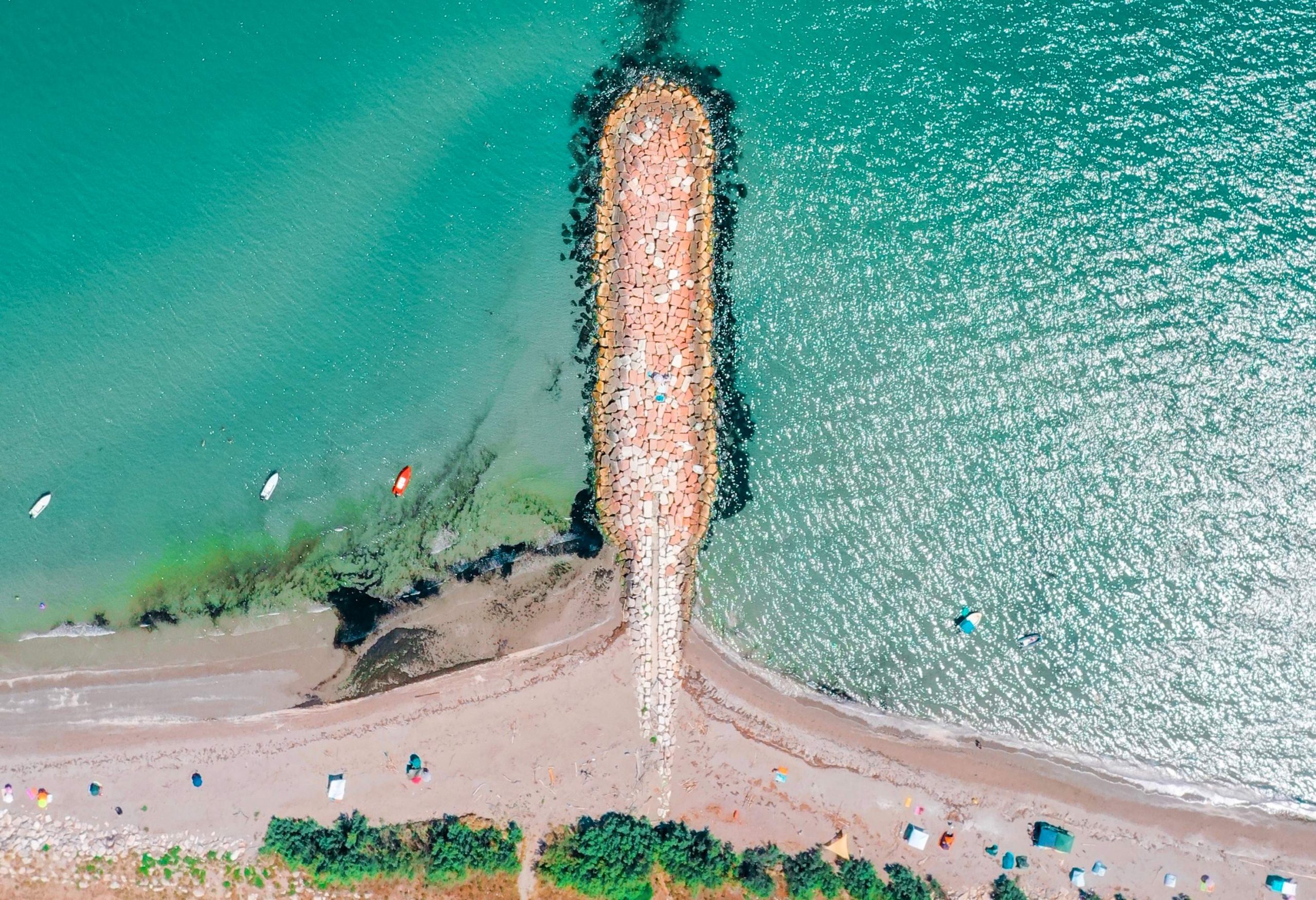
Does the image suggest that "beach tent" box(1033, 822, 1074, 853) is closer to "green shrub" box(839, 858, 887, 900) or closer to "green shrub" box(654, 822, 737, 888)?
"green shrub" box(839, 858, 887, 900)

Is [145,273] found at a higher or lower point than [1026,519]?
higher

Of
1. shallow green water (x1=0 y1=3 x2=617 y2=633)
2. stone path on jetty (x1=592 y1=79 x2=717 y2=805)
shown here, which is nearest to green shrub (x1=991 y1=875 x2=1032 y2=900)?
stone path on jetty (x1=592 y1=79 x2=717 y2=805)

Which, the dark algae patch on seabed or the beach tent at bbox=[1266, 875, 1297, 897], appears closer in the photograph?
the beach tent at bbox=[1266, 875, 1297, 897]

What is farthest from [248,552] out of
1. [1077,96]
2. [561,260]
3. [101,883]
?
[1077,96]

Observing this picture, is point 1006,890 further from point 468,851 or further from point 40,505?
point 40,505

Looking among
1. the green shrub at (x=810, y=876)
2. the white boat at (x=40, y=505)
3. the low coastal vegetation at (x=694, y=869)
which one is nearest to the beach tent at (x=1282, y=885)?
the low coastal vegetation at (x=694, y=869)

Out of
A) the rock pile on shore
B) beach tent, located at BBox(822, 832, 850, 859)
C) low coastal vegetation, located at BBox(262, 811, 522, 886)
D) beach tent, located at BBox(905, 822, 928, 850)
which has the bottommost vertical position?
the rock pile on shore

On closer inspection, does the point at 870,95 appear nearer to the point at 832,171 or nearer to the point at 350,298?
the point at 832,171
